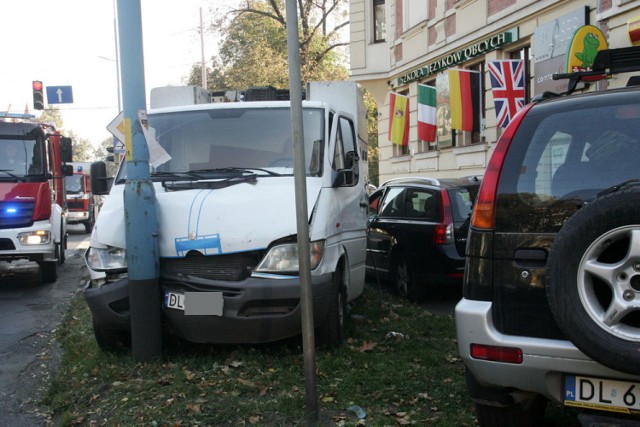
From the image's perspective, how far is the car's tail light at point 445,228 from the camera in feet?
24.9

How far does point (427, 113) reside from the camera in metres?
18.8

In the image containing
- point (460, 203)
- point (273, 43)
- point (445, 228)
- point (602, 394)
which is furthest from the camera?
point (273, 43)

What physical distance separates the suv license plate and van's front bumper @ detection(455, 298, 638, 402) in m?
0.04

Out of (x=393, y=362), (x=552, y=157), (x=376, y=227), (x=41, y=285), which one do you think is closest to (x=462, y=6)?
(x=376, y=227)

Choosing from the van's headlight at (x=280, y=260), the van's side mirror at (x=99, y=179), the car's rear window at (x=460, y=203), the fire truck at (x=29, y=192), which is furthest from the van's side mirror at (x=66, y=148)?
the van's headlight at (x=280, y=260)

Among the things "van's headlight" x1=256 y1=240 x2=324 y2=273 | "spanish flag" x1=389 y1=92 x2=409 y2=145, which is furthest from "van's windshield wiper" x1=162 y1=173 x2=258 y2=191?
"spanish flag" x1=389 y1=92 x2=409 y2=145

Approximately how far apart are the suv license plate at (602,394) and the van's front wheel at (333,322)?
2.37 metres

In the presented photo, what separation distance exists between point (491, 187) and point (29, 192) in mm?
8628

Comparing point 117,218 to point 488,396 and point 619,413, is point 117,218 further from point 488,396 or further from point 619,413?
point 619,413

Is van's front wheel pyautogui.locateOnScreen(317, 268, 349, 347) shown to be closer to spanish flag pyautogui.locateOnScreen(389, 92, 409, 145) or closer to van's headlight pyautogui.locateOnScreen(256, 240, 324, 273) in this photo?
van's headlight pyautogui.locateOnScreen(256, 240, 324, 273)

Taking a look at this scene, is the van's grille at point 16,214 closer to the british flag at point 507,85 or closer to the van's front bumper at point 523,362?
the van's front bumper at point 523,362

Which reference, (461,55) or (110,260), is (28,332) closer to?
(110,260)

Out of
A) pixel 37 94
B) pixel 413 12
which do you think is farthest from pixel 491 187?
pixel 37 94

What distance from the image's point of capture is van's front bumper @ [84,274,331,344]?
4.80m
